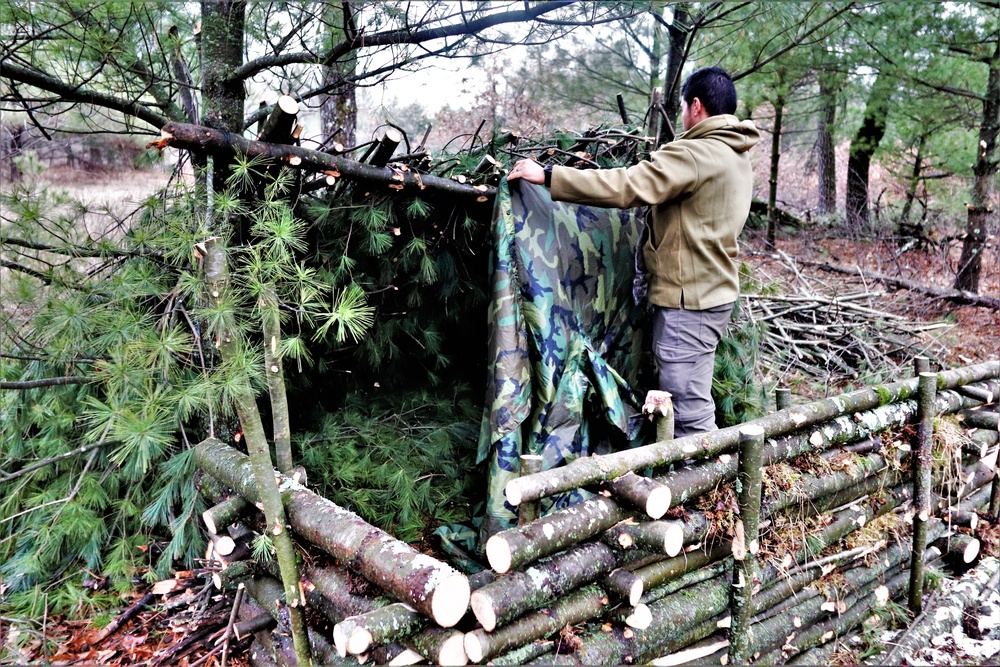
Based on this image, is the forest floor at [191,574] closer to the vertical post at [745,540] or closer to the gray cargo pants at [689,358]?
the vertical post at [745,540]

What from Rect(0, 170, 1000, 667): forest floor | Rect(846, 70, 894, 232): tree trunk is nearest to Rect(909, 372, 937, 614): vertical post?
Rect(0, 170, 1000, 667): forest floor

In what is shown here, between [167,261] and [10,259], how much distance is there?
0.88 m

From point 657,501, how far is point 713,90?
1.99 meters

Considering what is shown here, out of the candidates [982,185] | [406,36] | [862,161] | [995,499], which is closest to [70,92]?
[406,36]

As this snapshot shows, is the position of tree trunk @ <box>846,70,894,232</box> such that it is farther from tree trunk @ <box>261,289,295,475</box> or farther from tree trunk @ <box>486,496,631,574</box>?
tree trunk @ <box>261,289,295,475</box>

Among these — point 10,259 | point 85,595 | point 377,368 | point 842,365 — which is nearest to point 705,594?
point 377,368

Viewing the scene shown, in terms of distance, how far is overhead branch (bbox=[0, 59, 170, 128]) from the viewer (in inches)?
97.3

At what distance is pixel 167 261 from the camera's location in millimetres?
2881

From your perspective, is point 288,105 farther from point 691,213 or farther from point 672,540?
point 672,540

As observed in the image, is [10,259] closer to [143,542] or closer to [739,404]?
[143,542]

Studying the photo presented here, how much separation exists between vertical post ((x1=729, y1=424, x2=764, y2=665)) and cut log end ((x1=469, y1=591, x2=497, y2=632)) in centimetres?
108

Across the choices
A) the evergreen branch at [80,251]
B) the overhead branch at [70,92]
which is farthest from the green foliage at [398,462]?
the overhead branch at [70,92]

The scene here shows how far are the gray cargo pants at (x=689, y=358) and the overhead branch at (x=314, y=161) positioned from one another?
3.91 feet

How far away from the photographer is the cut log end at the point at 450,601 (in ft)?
6.37
